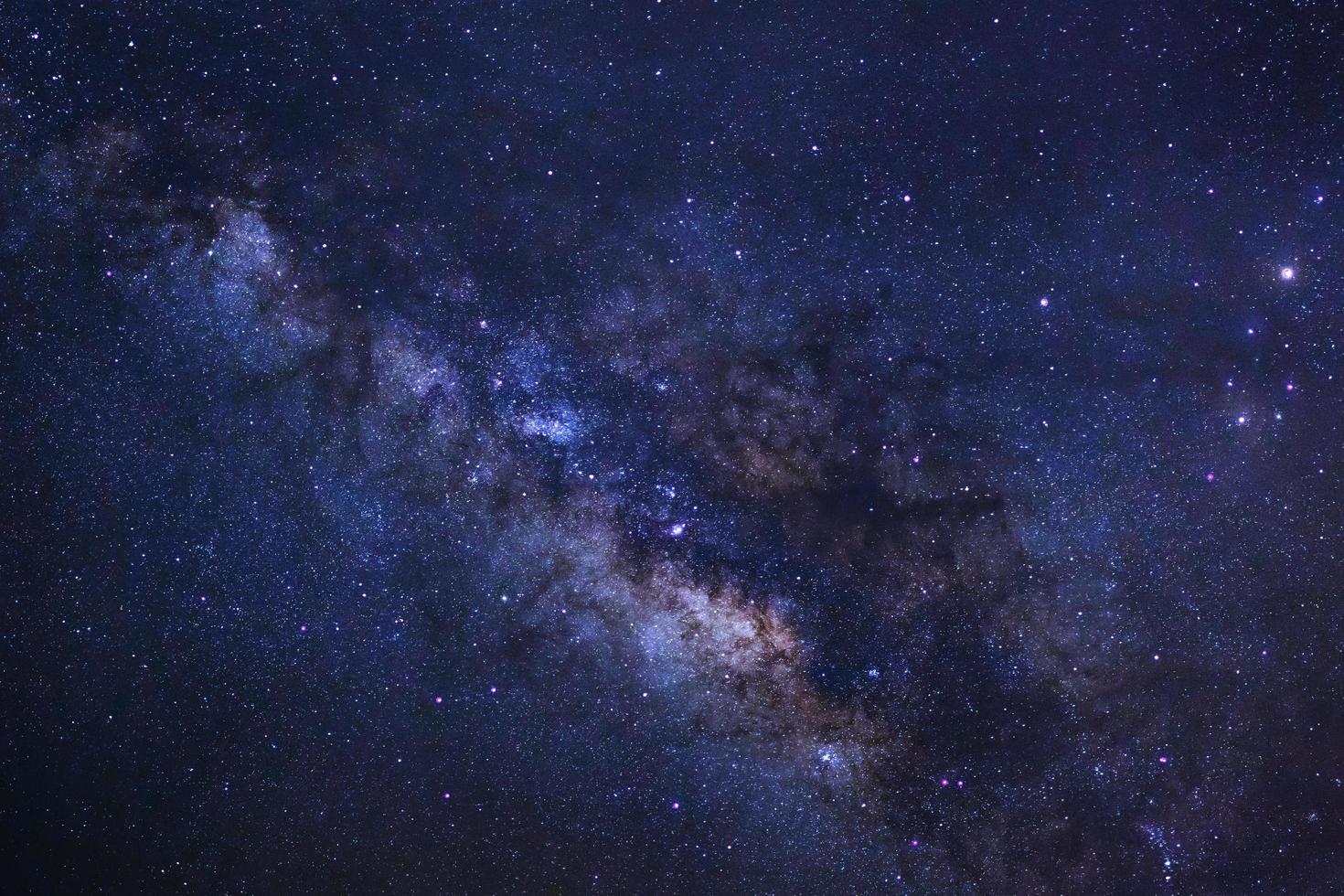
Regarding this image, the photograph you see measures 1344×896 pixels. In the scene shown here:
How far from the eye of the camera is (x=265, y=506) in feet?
18.6

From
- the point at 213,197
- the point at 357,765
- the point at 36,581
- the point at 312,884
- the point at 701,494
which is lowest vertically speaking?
the point at 312,884

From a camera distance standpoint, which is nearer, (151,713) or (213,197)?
(213,197)

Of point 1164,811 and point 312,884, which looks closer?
point 1164,811

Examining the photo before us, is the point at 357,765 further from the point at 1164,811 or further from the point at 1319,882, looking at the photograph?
the point at 1319,882

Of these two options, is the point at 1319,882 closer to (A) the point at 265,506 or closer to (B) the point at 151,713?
(A) the point at 265,506

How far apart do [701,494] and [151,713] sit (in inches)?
201

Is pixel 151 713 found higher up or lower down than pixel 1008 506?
lower down

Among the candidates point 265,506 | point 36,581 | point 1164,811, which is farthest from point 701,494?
point 36,581

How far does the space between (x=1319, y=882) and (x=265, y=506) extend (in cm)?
908

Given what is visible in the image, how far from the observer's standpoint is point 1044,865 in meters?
5.72

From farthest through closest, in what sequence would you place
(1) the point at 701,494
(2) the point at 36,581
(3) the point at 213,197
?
(2) the point at 36,581, (1) the point at 701,494, (3) the point at 213,197

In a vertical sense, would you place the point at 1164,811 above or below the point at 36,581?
below

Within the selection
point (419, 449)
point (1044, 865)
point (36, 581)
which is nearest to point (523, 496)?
point (419, 449)

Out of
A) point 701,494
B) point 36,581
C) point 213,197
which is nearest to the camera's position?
point 213,197
